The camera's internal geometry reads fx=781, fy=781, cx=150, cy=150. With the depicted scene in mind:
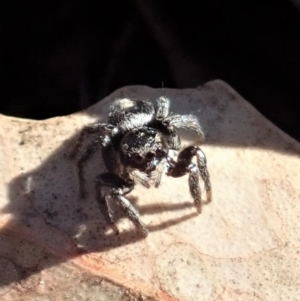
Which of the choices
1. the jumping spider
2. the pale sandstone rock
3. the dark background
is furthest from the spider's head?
the dark background

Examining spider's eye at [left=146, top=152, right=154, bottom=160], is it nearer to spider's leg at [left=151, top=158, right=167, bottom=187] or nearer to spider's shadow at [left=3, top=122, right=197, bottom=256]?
spider's leg at [left=151, top=158, right=167, bottom=187]

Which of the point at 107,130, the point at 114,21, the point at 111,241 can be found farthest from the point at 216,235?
the point at 114,21

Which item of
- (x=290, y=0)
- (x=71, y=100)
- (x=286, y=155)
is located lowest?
(x=286, y=155)

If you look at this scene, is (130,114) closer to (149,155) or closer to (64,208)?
(149,155)

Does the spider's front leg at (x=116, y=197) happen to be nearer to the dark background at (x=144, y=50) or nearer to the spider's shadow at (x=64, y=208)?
the spider's shadow at (x=64, y=208)

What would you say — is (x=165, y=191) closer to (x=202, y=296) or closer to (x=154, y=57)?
(x=202, y=296)

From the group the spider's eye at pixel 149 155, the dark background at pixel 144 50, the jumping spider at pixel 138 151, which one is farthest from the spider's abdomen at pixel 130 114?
the dark background at pixel 144 50
